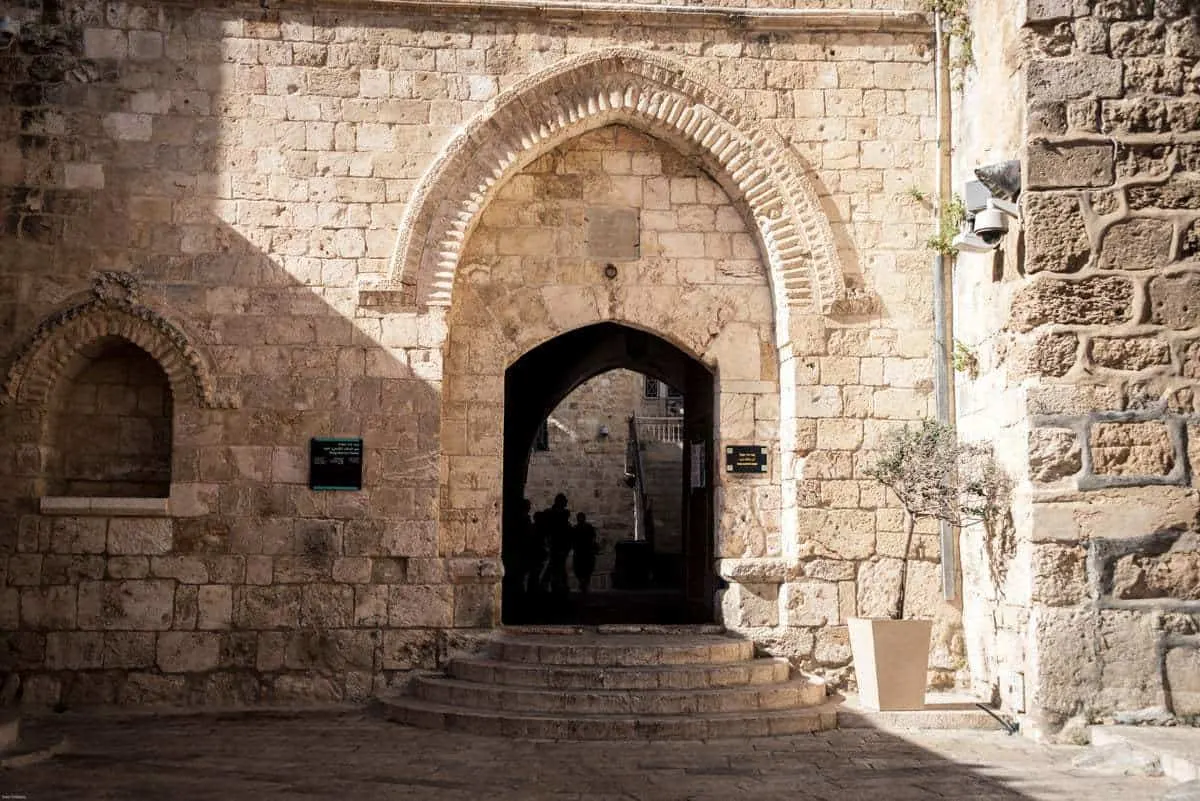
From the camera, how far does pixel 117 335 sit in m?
7.66

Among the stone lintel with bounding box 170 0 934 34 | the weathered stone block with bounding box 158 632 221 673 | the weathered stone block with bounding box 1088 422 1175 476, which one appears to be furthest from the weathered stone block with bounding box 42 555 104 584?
the weathered stone block with bounding box 1088 422 1175 476

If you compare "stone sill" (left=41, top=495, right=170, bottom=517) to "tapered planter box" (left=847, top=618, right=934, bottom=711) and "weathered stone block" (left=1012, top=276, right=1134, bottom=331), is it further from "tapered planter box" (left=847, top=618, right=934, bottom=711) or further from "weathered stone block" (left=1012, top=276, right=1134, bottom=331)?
"weathered stone block" (left=1012, top=276, right=1134, bottom=331)

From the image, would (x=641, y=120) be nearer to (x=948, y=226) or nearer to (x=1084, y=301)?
(x=948, y=226)

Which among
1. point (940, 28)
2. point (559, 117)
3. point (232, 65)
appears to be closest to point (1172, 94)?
point (940, 28)

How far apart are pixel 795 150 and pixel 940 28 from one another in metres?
1.28

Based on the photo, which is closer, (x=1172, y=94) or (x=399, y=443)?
(x=1172, y=94)

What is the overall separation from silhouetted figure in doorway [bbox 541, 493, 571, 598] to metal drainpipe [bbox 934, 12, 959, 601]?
5.58 metres

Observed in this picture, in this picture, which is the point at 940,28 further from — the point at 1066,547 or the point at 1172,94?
the point at 1066,547

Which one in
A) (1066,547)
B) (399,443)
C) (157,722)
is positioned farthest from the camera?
(399,443)

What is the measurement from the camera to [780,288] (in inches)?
316

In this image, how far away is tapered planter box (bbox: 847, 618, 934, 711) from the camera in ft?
22.7

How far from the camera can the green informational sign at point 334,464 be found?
7625 millimetres

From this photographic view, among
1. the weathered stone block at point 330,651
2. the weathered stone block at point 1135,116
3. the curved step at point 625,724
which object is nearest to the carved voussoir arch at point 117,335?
the weathered stone block at point 330,651

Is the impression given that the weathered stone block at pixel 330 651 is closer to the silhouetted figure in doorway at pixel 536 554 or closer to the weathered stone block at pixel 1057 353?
the weathered stone block at pixel 1057 353
